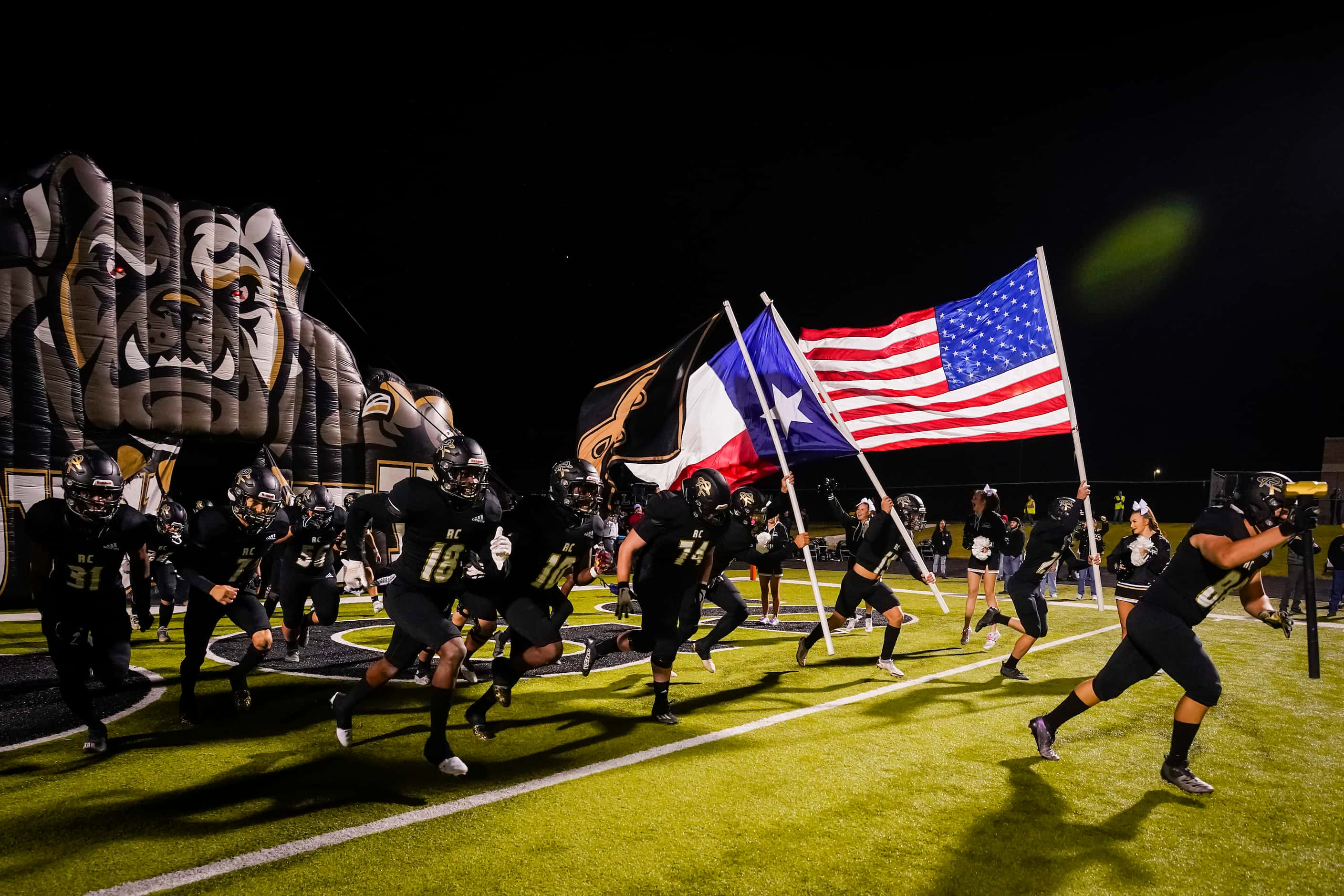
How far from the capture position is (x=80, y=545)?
6.66m

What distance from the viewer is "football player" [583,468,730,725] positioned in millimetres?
7949

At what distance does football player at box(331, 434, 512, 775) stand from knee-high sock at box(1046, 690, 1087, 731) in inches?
205

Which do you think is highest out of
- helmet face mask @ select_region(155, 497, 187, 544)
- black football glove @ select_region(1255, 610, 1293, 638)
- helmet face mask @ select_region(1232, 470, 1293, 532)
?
helmet face mask @ select_region(155, 497, 187, 544)

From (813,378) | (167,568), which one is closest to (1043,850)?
(813,378)

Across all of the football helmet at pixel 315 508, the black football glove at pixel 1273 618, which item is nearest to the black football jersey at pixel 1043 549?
the black football glove at pixel 1273 618

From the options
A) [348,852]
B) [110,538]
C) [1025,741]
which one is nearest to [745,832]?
[348,852]

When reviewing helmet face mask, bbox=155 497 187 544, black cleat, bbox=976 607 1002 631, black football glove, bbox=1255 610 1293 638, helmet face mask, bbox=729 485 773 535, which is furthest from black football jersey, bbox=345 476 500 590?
black cleat, bbox=976 607 1002 631

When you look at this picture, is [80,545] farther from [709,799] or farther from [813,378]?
[813,378]

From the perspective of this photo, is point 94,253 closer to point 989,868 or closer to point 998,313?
point 998,313

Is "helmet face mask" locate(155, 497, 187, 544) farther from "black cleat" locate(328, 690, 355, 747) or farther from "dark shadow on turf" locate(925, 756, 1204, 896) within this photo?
"dark shadow on turf" locate(925, 756, 1204, 896)

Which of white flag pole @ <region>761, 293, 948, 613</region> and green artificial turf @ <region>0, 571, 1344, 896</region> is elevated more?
white flag pole @ <region>761, 293, 948, 613</region>

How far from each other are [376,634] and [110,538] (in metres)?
7.21

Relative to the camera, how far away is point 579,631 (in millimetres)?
14461

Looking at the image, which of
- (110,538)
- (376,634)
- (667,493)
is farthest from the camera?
(376,634)
